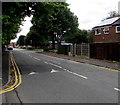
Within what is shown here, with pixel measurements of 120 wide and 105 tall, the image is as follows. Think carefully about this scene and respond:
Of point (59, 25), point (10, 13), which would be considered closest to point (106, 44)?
point (10, 13)

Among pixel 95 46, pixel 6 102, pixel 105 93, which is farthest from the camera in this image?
pixel 95 46

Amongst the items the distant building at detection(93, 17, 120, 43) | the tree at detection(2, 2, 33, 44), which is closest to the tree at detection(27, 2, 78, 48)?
the distant building at detection(93, 17, 120, 43)

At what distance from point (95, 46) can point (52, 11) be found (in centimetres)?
1065

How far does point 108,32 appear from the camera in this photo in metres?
33.2

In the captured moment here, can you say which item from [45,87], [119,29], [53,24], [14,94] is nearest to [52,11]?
[45,87]

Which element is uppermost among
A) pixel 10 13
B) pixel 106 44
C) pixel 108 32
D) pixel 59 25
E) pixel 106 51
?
pixel 59 25

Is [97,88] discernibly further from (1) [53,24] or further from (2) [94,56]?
(1) [53,24]

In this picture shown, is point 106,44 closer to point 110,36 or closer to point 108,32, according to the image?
point 110,36

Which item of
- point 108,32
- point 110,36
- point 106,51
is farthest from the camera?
point 108,32

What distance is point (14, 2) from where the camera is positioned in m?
13.6

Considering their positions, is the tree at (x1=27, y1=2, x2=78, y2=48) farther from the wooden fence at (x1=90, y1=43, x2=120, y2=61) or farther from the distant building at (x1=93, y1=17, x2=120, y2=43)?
the wooden fence at (x1=90, y1=43, x2=120, y2=61)

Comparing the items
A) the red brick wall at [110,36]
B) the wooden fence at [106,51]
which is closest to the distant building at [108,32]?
the red brick wall at [110,36]

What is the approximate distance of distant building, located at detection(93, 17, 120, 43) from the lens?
31172 mm

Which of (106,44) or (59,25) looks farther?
(59,25)
